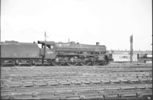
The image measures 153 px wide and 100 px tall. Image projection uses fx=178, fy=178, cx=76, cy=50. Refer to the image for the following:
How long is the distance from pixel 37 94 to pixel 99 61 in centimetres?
1753

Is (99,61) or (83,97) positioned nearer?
(83,97)

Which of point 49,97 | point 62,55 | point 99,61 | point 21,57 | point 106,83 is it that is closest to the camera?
→ point 49,97

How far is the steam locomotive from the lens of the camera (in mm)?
20791

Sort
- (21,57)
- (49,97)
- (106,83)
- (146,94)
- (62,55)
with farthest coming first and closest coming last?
(62,55)
(21,57)
(106,83)
(146,94)
(49,97)

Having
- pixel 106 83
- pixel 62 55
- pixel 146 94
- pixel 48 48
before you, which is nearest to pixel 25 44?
pixel 48 48

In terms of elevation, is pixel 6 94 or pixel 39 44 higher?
pixel 39 44

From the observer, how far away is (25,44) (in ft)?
71.7

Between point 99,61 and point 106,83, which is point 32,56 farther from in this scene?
point 106,83

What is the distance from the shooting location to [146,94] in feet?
26.5

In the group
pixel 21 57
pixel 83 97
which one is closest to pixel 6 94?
pixel 83 97

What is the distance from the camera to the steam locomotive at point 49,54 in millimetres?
20791

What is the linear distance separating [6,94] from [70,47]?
53.6ft

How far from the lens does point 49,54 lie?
2189 centimetres

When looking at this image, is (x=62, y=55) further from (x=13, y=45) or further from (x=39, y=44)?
(x=13, y=45)
